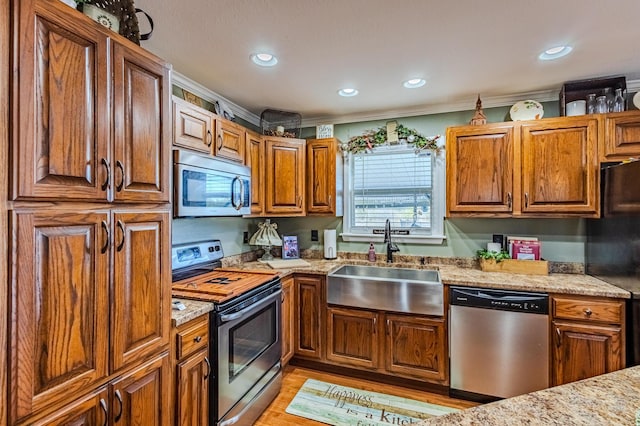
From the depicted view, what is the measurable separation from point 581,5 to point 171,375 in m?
2.75

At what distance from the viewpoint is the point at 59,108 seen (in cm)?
101

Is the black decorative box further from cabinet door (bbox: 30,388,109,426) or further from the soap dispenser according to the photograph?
cabinet door (bbox: 30,388,109,426)

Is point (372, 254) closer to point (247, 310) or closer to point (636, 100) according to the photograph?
point (247, 310)

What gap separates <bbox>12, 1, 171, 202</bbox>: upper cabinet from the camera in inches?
36.6

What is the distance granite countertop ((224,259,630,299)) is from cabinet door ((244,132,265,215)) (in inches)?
24.0

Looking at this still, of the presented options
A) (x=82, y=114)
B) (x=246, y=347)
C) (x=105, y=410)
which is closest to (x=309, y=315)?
(x=246, y=347)

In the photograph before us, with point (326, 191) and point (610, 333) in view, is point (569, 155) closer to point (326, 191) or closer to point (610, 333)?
point (610, 333)

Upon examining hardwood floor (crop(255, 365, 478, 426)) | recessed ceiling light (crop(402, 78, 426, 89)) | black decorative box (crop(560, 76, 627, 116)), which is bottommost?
hardwood floor (crop(255, 365, 478, 426))

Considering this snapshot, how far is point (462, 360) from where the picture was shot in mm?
2426

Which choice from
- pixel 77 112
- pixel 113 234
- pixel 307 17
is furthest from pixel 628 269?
pixel 77 112

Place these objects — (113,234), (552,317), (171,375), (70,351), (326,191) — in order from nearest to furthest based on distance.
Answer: (70,351), (113,234), (171,375), (552,317), (326,191)

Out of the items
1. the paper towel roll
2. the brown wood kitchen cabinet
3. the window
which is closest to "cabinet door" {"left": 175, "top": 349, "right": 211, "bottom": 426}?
the paper towel roll

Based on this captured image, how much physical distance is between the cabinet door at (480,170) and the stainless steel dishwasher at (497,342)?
2.42 feet

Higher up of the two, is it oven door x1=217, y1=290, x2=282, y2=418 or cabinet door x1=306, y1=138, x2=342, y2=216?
cabinet door x1=306, y1=138, x2=342, y2=216
